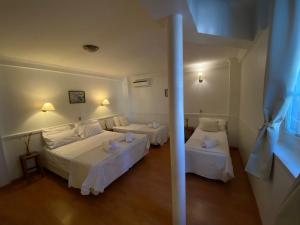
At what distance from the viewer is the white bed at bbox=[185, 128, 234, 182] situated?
6.98ft

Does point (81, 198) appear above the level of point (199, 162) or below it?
below

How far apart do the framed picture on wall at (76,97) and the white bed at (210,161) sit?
3.14 m

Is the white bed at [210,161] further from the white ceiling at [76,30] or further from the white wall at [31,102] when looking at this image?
the white wall at [31,102]

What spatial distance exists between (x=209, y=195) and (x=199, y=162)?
51cm

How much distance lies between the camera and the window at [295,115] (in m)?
1.17

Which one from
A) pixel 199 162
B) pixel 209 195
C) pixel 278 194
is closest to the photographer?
pixel 278 194

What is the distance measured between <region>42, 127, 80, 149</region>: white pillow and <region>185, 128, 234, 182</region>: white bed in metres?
2.62

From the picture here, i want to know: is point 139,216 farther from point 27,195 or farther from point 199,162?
point 27,195

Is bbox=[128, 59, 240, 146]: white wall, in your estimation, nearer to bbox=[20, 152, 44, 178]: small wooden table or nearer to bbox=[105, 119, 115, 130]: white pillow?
bbox=[105, 119, 115, 130]: white pillow

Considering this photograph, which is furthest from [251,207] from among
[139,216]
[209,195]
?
[139,216]

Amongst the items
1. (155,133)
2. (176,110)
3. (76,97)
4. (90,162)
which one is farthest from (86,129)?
(176,110)

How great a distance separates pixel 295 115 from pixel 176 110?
110 cm

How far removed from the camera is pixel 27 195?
2.15 m

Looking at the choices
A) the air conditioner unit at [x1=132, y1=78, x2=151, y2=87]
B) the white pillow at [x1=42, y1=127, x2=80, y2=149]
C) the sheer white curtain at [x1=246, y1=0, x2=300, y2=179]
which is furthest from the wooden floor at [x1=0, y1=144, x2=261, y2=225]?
the air conditioner unit at [x1=132, y1=78, x2=151, y2=87]
